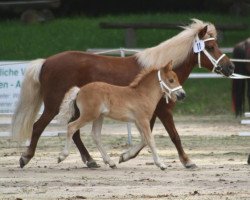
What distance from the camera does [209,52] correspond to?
14.9m

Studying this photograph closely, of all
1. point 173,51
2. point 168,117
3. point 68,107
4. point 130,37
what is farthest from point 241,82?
point 130,37

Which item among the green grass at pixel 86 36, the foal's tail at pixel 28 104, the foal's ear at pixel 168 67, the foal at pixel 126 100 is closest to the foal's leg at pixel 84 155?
the foal at pixel 126 100

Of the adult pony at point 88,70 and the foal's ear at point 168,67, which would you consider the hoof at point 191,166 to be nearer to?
the adult pony at point 88,70

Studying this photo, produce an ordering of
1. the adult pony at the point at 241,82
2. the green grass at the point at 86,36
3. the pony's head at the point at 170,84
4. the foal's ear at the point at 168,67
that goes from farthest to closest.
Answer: the green grass at the point at 86,36 < the adult pony at the point at 241,82 < the foal's ear at the point at 168,67 < the pony's head at the point at 170,84

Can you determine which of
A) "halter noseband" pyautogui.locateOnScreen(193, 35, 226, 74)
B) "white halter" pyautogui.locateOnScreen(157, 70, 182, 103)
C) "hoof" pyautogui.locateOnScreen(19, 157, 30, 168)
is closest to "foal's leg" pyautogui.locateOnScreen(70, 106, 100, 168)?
"hoof" pyautogui.locateOnScreen(19, 157, 30, 168)

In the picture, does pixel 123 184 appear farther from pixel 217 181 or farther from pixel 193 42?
pixel 193 42

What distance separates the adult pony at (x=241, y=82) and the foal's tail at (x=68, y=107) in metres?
7.14

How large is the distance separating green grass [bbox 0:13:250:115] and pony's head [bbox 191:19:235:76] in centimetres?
1097

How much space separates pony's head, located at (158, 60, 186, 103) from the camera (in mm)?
13859

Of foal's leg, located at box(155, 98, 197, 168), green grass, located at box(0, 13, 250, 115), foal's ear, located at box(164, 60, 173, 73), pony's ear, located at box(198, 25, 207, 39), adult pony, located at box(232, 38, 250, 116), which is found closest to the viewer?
foal's ear, located at box(164, 60, 173, 73)

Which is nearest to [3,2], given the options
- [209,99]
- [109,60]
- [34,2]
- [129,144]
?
[34,2]

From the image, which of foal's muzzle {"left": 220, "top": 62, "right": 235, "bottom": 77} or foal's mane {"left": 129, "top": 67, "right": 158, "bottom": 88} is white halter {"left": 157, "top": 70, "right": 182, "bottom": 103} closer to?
foal's mane {"left": 129, "top": 67, "right": 158, "bottom": 88}

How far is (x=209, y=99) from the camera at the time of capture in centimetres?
2547

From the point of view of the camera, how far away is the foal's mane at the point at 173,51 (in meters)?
14.5
